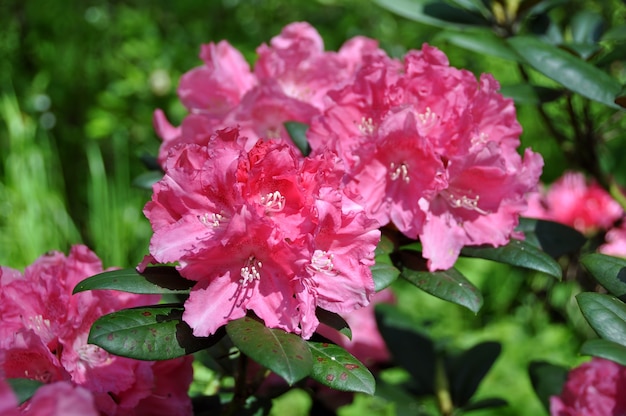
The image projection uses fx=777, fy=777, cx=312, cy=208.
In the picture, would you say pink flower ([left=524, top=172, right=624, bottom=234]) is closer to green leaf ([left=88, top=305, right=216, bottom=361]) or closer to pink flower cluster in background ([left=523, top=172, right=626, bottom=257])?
pink flower cluster in background ([left=523, top=172, right=626, bottom=257])

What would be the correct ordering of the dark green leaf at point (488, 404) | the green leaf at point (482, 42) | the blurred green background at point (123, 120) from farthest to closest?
the blurred green background at point (123, 120) → the dark green leaf at point (488, 404) → the green leaf at point (482, 42)

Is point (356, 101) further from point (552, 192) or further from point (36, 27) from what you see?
point (36, 27)

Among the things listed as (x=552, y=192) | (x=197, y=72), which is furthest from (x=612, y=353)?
(x=552, y=192)

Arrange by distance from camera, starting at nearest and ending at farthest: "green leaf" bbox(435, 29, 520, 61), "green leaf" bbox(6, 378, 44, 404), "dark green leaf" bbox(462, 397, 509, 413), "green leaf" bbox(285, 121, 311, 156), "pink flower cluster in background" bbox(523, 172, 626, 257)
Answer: "green leaf" bbox(6, 378, 44, 404) < "green leaf" bbox(285, 121, 311, 156) < "green leaf" bbox(435, 29, 520, 61) < "dark green leaf" bbox(462, 397, 509, 413) < "pink flower cluster in background" bbox(523, 172, 626, 257)

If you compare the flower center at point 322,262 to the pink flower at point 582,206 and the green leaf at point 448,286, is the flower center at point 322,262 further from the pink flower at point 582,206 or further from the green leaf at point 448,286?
the pink flower at point 582,206

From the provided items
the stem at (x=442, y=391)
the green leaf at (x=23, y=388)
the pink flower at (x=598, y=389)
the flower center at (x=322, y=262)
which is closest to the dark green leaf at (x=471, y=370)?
the stem at (x=442, y=391)

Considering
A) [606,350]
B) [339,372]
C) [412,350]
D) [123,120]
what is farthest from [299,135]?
[123,120]

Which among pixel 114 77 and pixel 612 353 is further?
pixel 114 77

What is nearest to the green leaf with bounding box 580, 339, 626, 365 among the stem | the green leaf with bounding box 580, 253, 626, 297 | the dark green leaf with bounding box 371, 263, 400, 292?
the green leaf with bounding box 580, 253, 626, 297
